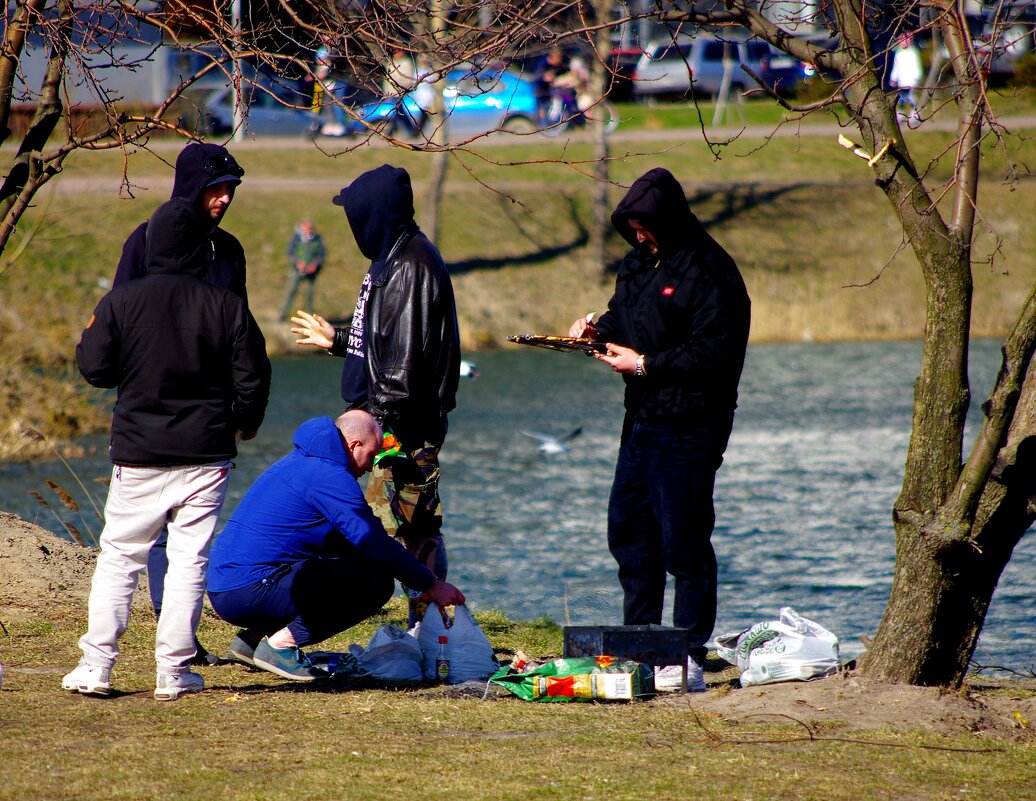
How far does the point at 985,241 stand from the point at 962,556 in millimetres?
24965

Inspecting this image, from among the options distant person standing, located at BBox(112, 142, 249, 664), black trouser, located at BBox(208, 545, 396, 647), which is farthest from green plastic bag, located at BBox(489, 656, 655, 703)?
distant person standing, located at BBox(112, 142, 249, 664)

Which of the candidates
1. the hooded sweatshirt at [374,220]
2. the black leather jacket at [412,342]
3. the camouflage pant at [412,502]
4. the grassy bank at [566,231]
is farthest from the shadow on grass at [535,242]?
the camouflage pant at [412,502]

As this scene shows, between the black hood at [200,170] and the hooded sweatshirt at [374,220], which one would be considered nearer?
the black hood at [200,170]

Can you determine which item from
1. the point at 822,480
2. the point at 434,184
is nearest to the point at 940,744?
the point at 822,480

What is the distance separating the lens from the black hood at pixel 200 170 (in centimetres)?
497

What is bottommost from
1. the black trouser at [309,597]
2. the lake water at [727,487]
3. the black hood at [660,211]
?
the lake water at [727,487]

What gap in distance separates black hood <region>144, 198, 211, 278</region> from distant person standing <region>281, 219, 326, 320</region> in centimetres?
1779

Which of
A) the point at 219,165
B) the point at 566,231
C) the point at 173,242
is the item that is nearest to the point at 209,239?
the point at 219,165

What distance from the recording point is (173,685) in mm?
4793

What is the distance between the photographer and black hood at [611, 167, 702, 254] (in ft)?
17.7

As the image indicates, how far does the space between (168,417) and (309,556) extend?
2.88 ft

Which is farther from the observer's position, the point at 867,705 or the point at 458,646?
the point at 458,646

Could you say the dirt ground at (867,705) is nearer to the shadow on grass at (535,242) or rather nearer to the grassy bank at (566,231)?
the grassy bank at (566,231)

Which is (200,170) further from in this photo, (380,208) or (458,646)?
(458,646)
